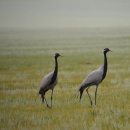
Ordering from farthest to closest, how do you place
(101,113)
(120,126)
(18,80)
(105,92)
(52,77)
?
(18,80), (105,92), (52,77), (101,113), (120,126)

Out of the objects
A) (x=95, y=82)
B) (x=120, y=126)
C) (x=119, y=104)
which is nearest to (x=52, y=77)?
(x=95, y=82)

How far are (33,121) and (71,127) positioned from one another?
98 centimetres

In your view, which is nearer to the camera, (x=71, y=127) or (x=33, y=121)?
(x=71, y=127)

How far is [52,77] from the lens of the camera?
10.4 metres

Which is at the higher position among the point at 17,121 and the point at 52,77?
the point at 52,77

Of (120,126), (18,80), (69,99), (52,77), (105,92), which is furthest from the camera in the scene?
(18,80)

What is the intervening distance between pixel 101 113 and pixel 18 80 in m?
8.08

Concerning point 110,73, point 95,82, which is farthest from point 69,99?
point 110,73

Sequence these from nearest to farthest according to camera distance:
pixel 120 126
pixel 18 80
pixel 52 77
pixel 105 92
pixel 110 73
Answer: pixel 120 126, pixel 52 77, pixel 105 92, pixel 18 80, pixel 110 73

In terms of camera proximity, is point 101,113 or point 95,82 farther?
point 95,82

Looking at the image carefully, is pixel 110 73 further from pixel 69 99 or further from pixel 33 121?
pixel 33 121

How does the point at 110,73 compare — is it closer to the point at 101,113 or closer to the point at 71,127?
the point at 101,113

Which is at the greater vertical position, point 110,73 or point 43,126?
point 110,73

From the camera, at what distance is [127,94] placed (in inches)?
492
